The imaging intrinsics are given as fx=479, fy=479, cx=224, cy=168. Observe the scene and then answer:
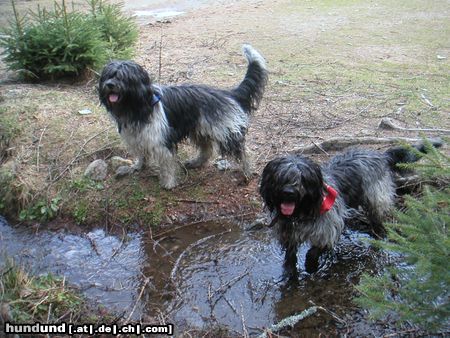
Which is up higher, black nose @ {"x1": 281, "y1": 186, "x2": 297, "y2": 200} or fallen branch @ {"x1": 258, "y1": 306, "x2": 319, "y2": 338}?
black nose @ {"x1": 281, "y1": 186, "x2": 297, "y2": 200}

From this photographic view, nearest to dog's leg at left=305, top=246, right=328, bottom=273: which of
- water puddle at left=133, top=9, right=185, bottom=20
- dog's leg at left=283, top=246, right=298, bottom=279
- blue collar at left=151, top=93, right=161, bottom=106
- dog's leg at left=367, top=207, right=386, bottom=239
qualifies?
dog's leg at left=283, top=246, right=298, bottom=279

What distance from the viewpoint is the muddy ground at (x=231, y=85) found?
529 centimetres

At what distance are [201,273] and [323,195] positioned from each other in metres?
1.33

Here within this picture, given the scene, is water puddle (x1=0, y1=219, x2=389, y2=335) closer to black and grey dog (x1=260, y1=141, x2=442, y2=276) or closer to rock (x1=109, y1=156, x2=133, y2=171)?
black and grey dog (x1=260, y1=141, x2=442, y2=276)

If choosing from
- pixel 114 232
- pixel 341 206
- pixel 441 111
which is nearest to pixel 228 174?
pixel 114 232

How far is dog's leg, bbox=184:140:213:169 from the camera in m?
5.61

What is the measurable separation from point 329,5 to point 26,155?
37.3 feet

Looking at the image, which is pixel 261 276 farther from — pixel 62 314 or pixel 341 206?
pixel 62 314

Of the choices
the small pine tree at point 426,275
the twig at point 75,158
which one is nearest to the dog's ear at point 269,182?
the small pine tree at point 426,275

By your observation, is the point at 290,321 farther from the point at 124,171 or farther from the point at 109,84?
the point at 124,171

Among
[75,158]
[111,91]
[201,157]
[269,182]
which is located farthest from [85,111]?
[269,182]

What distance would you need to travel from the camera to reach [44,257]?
4.63m

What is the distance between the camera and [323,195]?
12.1ft

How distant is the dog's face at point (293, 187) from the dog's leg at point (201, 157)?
2002 millimetres
